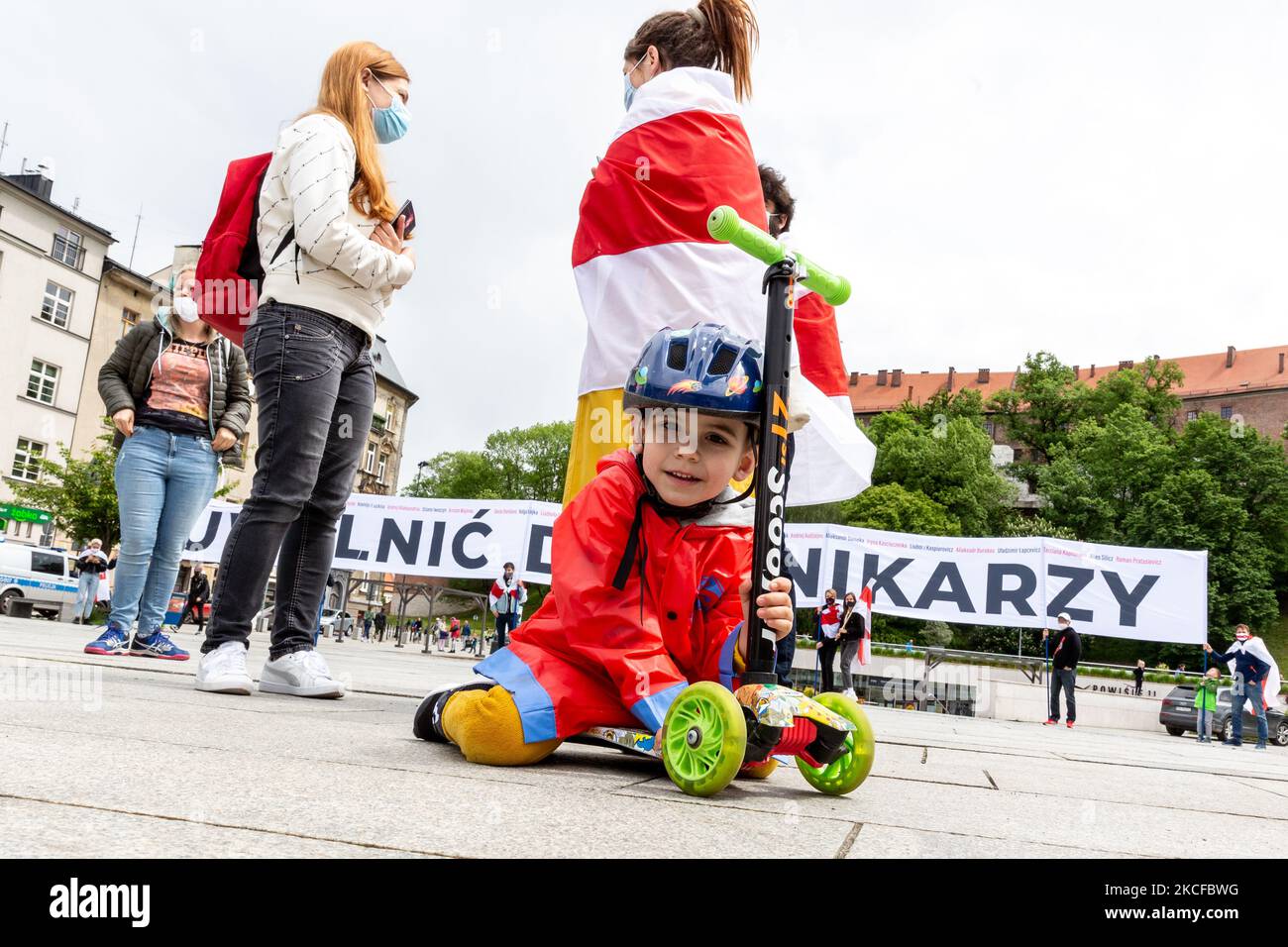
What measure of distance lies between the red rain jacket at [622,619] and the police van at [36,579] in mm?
22597

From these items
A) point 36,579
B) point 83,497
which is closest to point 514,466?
point 83,497

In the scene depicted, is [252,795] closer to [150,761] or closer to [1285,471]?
[150,761]

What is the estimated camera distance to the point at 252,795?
1555 mm

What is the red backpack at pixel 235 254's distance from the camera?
3.65 meters

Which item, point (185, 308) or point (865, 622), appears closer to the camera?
point (185, 308)

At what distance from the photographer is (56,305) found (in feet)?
124

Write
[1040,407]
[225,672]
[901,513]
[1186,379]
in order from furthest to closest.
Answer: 1. [1186,379]
2. [1040,407]
3. [901,513]
4. [225,672]

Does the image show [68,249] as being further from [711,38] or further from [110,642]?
[711,38]

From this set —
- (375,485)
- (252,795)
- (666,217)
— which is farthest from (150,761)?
(375,485)

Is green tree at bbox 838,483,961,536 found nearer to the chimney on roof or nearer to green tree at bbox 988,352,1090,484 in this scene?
green tree at bbox 988,352,1090,484

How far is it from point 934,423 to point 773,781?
202 ft

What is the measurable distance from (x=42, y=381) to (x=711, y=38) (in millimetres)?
40230

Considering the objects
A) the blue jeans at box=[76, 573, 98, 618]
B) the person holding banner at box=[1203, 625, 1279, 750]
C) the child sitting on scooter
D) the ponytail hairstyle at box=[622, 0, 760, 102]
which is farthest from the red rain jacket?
the blue jeans at box=[76, 573, 98, 618]

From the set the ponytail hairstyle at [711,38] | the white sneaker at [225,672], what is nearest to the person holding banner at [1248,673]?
the ponytail hairstyle at [711,38]
